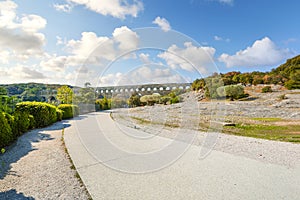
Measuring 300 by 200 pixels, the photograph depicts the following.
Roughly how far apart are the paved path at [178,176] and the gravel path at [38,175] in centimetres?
22

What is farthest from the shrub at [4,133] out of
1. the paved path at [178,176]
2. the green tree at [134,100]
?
the green tree at [134,100]

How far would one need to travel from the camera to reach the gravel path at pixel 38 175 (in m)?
2.52

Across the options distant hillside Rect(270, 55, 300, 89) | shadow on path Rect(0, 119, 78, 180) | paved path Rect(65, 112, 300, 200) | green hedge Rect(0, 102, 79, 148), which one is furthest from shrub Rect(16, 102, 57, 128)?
distant hillside Rect(270, 55, 300, 89)

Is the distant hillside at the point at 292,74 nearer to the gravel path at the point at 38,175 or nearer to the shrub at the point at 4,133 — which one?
the gravel path at the point at 38,175

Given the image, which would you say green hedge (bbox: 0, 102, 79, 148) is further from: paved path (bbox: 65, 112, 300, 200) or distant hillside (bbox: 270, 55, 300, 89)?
distant hillside (bbox: 270, 55, 300, 89)

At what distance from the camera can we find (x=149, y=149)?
4758 millimetres

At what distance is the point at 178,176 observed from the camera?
3098 mm

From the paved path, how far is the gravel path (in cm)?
22

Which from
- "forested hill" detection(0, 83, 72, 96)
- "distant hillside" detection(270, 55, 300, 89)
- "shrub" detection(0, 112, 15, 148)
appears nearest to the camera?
"shrub" detection(0, 112, 15, 148)

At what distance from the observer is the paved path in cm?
254

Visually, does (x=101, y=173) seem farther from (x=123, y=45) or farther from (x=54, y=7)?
(x=54, y=7)

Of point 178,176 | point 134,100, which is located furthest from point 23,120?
point 178,176

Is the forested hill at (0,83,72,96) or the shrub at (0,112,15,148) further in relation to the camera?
the forested hill at (0,83,72,96)

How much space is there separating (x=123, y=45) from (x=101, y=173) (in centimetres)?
309
